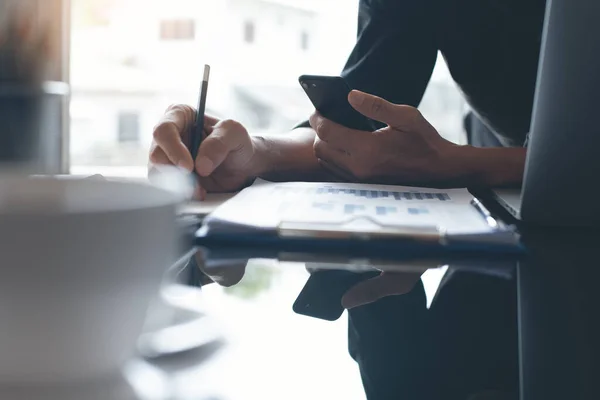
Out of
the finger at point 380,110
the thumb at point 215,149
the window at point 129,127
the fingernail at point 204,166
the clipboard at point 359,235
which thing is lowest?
the window at point 129,127

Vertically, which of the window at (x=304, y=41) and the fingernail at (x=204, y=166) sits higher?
the window at (x=304, y=41)

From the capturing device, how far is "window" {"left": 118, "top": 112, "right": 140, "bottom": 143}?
395 centimetres

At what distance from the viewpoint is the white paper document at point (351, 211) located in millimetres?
470

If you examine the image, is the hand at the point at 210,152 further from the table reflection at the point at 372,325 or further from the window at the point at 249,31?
the window at the point at 249,31

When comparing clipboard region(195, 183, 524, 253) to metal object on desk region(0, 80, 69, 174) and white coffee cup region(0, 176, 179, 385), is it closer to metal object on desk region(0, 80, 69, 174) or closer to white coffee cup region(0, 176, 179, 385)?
white coffee cup region(0, 176, 179, 385)

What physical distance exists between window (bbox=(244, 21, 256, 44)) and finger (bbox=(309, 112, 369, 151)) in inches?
119

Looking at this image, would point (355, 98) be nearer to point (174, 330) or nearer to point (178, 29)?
point (174, 330)

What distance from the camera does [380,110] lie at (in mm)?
788

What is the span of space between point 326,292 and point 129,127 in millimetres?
3824

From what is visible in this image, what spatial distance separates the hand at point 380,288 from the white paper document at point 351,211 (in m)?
0.08

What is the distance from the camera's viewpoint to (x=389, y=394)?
0.70ft

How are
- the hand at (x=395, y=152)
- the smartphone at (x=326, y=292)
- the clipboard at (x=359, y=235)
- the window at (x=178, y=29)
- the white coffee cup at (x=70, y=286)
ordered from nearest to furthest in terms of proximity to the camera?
1. the white coffee cup at (x=70, y=286)
2. the smartphone at (x=326, y=292)
3. the clipboard at (x=359, y=235)
4. the hand at (x=395, y=152)
5. the window at (x=178, y=29)

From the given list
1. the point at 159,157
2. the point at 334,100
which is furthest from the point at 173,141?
the point at 334,100

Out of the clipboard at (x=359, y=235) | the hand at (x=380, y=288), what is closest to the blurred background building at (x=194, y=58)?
the clipboard at (x=359, y=235)
